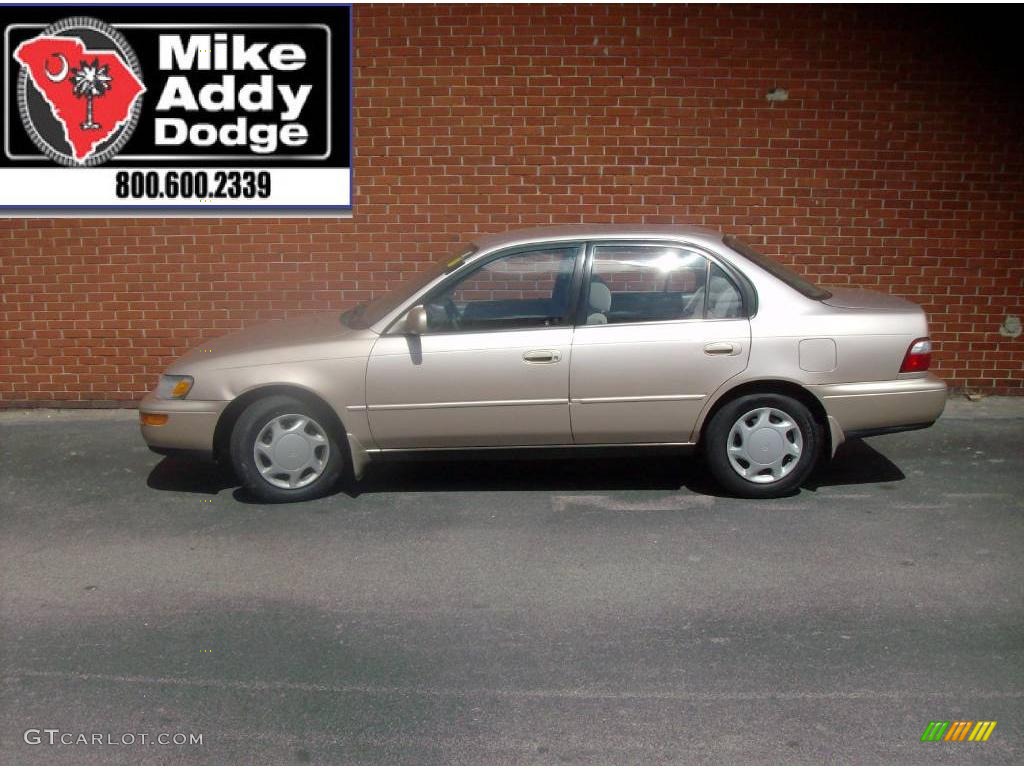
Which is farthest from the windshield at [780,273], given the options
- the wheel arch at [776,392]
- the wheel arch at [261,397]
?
the wheel arch at [261,397]

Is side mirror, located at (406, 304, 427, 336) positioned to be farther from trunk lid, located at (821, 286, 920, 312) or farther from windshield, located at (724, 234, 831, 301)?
trunk lid, located at (821, 286, 920, 312)

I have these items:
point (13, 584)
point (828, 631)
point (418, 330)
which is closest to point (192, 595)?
point (13, 584)

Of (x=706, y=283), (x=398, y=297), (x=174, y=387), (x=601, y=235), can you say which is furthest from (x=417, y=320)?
(x=706, y=283)

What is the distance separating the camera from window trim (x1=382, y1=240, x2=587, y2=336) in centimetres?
696

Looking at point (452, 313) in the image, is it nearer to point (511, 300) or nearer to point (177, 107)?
point (511, 300)

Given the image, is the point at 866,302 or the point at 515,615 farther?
the point at 866,302

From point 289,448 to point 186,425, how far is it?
626 millimetres

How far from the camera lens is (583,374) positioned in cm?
688

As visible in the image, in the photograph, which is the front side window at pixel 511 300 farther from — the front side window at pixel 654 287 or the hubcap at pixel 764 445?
the hubcap at pixel 764 445

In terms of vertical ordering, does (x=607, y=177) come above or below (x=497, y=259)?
above

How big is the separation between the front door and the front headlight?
1112mm

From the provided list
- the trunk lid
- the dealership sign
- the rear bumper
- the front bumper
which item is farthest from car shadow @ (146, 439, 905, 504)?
the dealership sign

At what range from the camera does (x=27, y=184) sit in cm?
957

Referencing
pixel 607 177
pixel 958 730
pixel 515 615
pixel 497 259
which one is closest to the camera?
pixel 958 730
